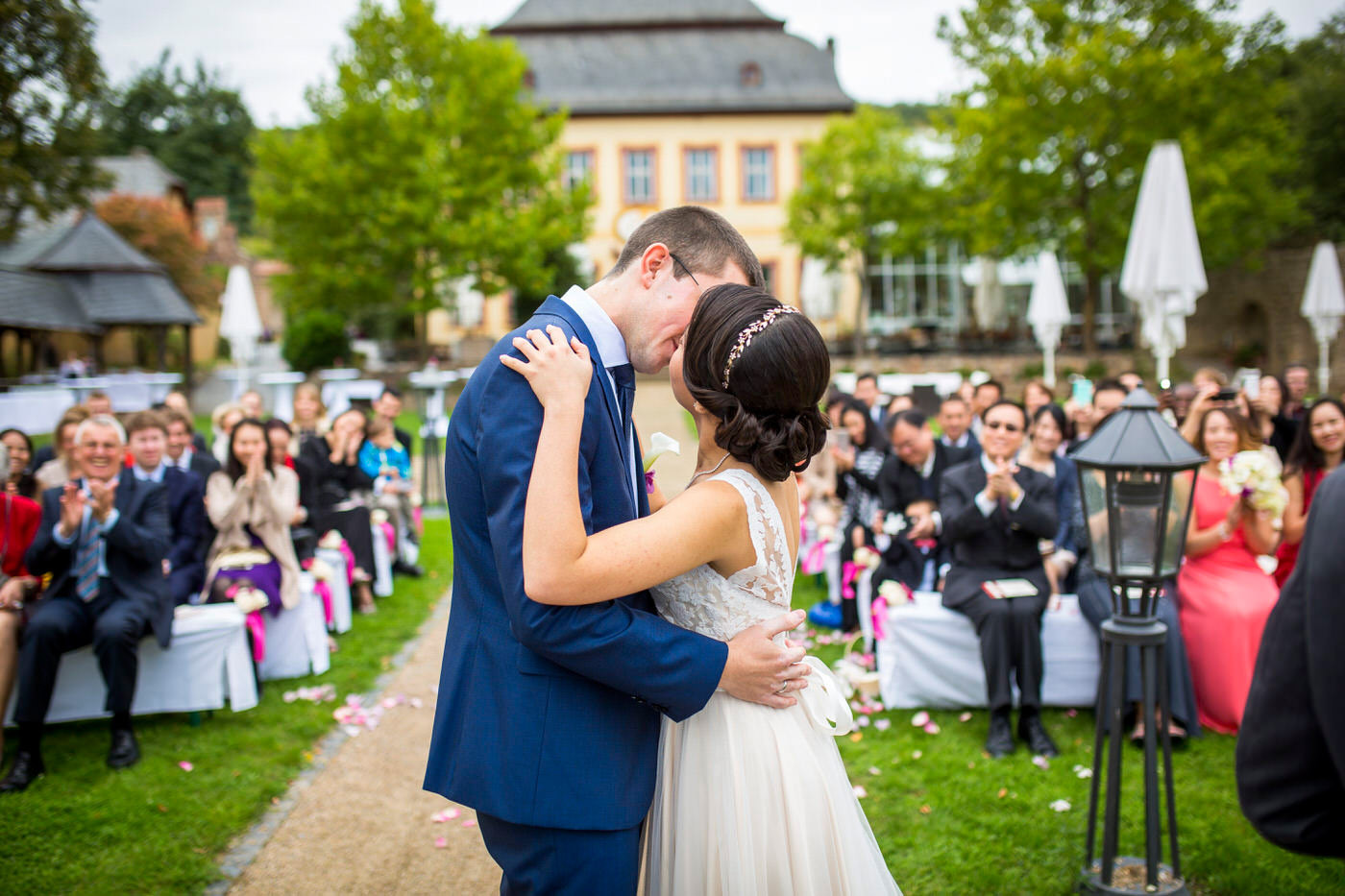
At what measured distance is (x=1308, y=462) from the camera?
19.4ft

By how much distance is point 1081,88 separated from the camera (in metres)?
25.2

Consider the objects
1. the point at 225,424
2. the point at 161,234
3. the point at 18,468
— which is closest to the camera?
the point at 18,468

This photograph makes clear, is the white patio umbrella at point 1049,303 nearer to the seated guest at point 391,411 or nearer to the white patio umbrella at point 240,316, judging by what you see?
the seated guest at point 391,411

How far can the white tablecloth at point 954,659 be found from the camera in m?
5.65

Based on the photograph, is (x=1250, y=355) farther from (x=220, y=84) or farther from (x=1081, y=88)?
(x=220, y=84)

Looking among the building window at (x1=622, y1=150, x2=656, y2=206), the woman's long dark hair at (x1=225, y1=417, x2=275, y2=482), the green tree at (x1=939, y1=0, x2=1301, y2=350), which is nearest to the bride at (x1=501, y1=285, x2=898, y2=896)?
the woman's long dark hair at (x1=225, y1=417, x2=275, y2=482)

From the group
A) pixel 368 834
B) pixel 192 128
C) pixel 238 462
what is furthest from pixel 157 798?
pixel 192 128

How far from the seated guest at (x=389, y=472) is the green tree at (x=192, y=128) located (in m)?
64.7

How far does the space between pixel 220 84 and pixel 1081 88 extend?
225 feet

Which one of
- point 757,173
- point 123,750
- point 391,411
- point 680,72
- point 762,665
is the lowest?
point 123,750

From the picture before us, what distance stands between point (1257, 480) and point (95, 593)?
631 cm

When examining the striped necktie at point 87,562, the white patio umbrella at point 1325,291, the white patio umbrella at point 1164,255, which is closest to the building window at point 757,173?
the white patio umbrella at point 1325,291

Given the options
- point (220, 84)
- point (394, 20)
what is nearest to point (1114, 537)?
point (394, 20)

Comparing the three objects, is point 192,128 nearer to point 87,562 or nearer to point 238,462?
point 238,462
